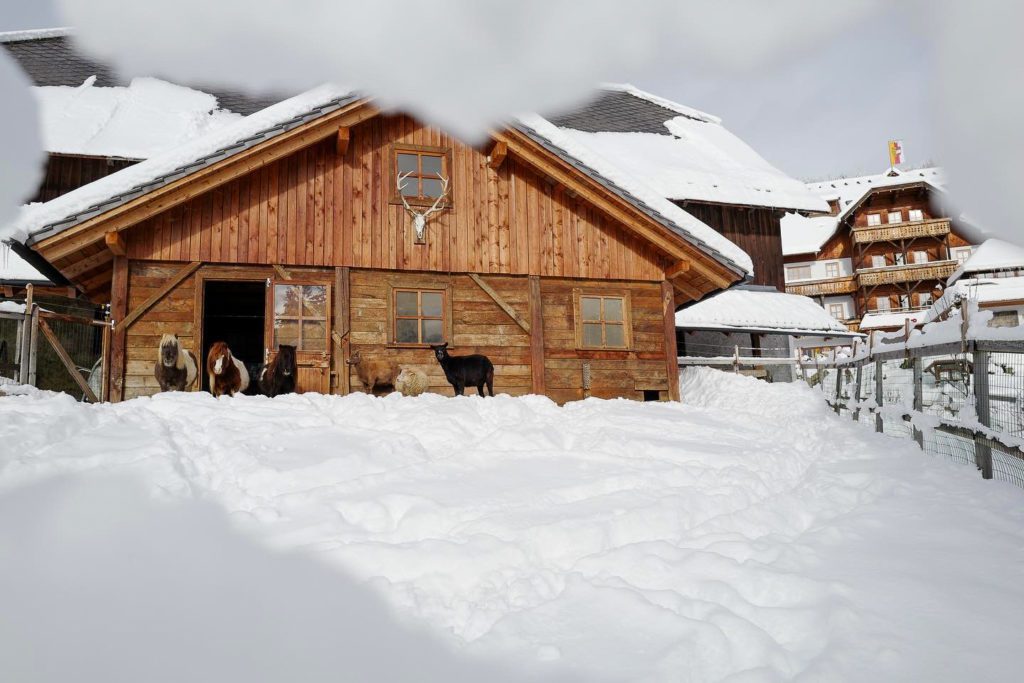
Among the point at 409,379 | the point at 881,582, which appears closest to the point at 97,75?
the point at 409,379

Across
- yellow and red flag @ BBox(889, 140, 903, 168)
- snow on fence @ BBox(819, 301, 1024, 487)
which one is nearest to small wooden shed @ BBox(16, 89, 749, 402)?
snow on fence @ BBox(819, 301, 1024, 487)

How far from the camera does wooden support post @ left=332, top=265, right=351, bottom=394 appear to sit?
10.4 m

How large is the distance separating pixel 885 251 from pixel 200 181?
42937 mm

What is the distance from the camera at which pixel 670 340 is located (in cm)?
1232

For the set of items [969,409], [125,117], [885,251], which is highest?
[125,117]

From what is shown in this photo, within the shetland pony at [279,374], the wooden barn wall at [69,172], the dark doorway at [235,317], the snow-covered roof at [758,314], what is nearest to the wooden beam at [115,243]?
the shetland pony at [279,374]

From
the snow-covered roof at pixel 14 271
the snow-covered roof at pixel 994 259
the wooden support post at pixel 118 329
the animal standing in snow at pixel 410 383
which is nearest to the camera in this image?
the wooden support post at pixel 118 329

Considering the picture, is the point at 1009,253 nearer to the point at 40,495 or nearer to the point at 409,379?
the point at 409,379

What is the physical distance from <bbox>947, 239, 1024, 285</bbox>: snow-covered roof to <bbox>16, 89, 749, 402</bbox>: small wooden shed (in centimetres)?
3087

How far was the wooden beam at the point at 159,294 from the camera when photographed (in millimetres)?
9664

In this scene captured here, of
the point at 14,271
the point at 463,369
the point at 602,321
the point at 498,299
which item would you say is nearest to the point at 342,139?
the point at 498,299

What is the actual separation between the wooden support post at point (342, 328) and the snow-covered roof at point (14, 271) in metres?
9.33

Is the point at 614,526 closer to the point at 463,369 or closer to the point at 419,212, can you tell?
the point at 463,369

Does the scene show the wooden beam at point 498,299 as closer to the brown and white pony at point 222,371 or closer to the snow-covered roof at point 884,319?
the brown and white pony at point 222,371
